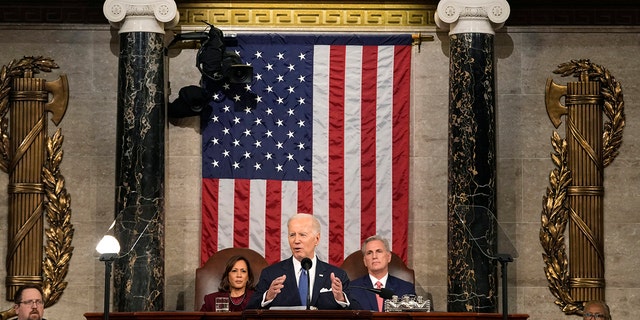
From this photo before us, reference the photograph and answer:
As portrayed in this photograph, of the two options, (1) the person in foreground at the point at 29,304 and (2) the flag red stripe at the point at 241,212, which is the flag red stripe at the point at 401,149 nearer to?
(2) the flag red stripe at the point at 241,212

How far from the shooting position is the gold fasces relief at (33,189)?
1609 centimetres

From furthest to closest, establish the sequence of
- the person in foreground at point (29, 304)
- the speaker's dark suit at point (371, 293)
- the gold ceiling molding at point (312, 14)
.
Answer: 1. the gold ceiling molding at point (312, 14)
2. the speaker's dark suit at point (371, 293)
3. the person in foreground at point (29, 304)

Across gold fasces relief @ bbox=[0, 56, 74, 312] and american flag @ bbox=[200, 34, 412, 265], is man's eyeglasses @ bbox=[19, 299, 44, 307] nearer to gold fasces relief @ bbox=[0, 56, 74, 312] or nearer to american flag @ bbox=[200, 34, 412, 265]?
gold fasces relief @ bbox=[0, 56, 74, 312]

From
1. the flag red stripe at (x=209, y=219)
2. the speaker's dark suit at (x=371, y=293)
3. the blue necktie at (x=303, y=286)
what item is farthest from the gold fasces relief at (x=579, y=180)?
the blue necktie at (x=303, y=286)

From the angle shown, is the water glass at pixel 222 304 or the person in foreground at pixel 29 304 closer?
the person in foreground at pixel 29 304

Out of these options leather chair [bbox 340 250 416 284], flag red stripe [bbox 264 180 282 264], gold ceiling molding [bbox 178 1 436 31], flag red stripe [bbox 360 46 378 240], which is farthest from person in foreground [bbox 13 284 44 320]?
gold ceiling molding [bbox 178 1 436 31]

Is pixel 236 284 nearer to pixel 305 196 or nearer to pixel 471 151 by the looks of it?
pixel 305 196

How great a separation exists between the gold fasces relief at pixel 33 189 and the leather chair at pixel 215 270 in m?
1.76

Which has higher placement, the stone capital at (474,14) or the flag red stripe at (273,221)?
the stone capital at (474,14)

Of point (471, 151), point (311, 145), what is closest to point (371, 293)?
point (471, 151)

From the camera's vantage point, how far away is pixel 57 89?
647 inches

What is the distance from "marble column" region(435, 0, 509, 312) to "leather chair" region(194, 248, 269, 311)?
2115 millimetres

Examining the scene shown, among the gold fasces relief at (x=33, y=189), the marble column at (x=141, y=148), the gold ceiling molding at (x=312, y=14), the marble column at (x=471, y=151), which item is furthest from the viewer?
the gold ceiling molding at (x=312, y=14)

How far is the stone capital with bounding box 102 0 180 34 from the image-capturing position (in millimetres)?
15750
